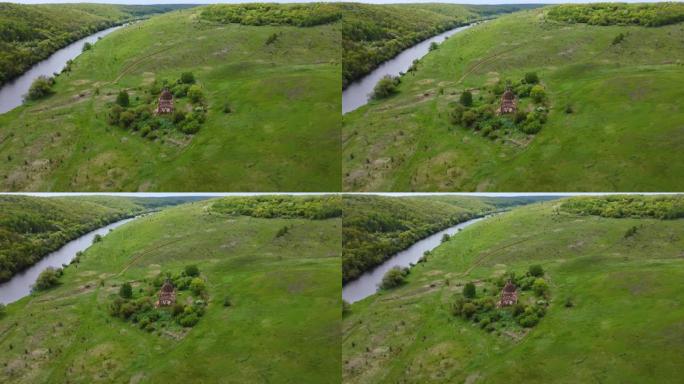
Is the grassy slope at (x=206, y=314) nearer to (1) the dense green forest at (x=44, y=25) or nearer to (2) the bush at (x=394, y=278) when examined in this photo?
(2) the bush at (x=394, y=278)

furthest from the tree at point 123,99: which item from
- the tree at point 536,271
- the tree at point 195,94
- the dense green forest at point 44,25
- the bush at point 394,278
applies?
the tree at point 536,271

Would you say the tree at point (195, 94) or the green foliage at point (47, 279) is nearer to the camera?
the green foliage at point (47, 279)

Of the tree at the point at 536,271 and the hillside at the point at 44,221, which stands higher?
the hillside at the point at 44,221

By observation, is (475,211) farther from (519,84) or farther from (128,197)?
(128,197)

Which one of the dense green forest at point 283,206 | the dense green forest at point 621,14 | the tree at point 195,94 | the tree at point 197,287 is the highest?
the dense green forest at point 621,14

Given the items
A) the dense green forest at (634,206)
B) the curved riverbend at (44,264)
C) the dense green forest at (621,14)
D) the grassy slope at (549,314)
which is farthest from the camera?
the dense green forest at (621,14)

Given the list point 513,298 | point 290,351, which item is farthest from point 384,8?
point 290,351

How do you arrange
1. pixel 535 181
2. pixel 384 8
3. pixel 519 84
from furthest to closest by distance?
pixel 384 8 < pixel 519 84 < pixel 535 181
